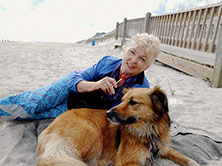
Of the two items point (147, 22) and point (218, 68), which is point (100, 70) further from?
point (147, 22)

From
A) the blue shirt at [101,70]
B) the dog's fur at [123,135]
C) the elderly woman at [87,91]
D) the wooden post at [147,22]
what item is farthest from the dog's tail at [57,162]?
the wooden post at [147,22]

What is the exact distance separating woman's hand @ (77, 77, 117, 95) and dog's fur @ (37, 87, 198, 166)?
24 centimetres

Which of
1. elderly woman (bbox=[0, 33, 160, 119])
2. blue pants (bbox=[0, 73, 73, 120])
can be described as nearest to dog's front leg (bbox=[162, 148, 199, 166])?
elderly woman (bbox=[0, 33, 160, 119])

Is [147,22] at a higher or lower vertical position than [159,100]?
higher

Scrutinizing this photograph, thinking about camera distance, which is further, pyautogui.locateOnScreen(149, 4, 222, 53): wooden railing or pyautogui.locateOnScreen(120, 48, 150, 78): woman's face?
pyautogui.locateOnScreen(149, 4, 222, 53): wooden railing

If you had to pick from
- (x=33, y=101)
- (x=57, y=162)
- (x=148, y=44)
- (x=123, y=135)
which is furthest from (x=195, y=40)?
(x=57, y=162)

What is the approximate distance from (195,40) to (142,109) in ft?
16.6

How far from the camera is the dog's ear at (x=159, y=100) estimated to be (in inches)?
79.0

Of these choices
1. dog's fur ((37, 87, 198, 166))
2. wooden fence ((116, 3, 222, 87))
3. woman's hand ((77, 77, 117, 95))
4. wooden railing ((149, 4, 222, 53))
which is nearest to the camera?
dog's fur ((37, 87, 198, 166))

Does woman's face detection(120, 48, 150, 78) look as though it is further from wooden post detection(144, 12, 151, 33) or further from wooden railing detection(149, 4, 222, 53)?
wooden post detection(144, 12, 151, 33)

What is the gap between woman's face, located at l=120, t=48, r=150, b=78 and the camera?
2.61 m

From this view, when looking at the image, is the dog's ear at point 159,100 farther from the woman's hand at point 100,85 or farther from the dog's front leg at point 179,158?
the dog's front leg at point 179,158

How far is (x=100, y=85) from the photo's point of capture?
2260 mm

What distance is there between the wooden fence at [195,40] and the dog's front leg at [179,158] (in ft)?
10.7
